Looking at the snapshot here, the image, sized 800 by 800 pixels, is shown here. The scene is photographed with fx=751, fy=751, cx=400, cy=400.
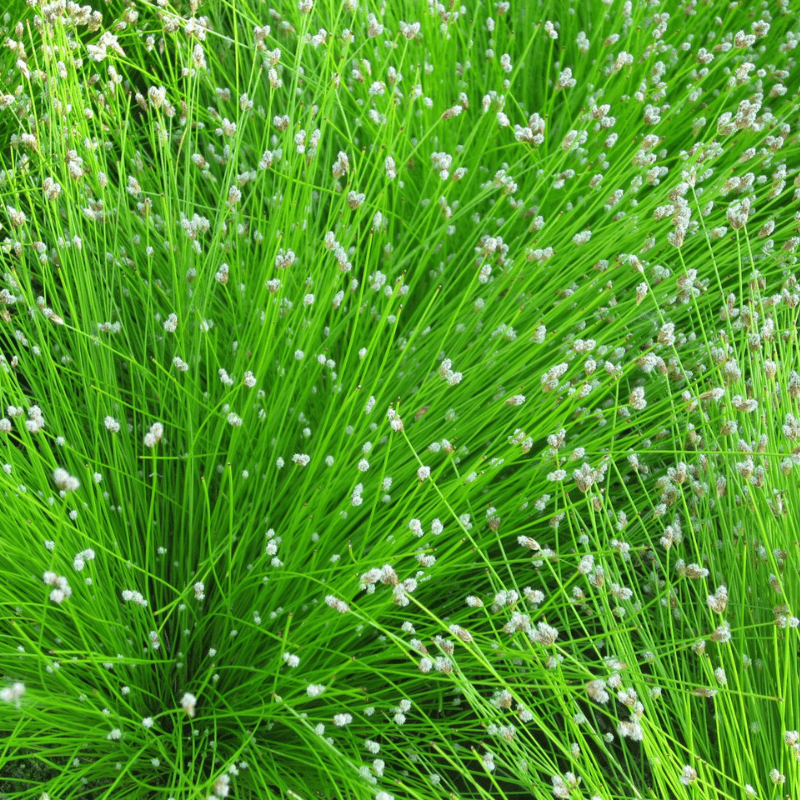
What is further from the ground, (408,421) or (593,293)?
(593,293)

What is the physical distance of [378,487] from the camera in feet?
4.91

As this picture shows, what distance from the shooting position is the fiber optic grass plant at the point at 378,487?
4.44 feet

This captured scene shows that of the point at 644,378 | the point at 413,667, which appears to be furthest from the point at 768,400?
the point at 413,667

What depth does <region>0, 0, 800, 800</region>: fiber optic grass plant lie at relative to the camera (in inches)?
53.3

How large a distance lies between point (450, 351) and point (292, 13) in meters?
1.20

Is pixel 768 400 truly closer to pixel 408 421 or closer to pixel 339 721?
pixel 408 421

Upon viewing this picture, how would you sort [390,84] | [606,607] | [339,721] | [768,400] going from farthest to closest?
[390,84], [768,400], [606,607], [339,721]

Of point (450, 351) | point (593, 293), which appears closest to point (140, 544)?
point (450, 351)

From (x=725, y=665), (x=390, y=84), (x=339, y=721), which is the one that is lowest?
(x=339, y=721)

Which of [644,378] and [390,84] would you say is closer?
[644,378]

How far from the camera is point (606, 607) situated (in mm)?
1381

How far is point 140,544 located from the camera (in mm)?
1686

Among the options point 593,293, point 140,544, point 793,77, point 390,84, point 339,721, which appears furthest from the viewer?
point 793,77

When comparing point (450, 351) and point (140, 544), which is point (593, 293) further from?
point (140, 544)
